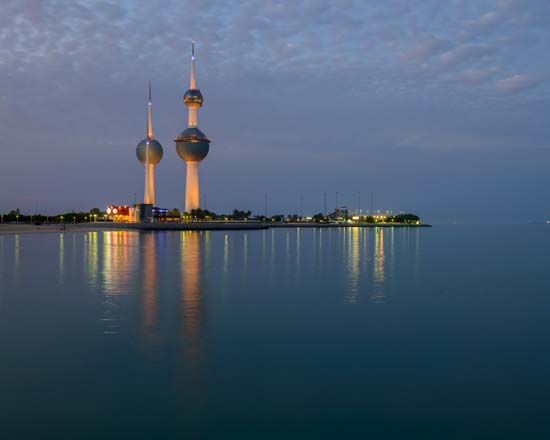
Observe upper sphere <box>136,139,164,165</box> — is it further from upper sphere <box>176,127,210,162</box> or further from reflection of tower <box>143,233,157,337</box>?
reflection of tower <box>143,233,157,337</box>

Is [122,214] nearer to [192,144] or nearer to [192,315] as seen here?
[192,144]

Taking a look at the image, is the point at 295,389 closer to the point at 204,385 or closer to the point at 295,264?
the point at 204,385

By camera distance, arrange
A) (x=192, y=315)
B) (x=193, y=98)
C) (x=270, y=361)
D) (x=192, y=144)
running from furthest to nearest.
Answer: (x=193, y=98) < (x=192, y=144) < (x=192, y=315) < (x=270, y=361)

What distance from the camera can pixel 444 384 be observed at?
36.9 ft

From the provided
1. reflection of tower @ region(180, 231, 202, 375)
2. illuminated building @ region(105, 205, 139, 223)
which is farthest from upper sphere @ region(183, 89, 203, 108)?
reflection of tower @ region(180, 231, 202, 375)

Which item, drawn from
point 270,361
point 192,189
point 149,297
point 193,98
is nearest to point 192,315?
point 149,297

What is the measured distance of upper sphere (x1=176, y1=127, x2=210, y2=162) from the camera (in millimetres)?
183875

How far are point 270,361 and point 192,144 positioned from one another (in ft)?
578

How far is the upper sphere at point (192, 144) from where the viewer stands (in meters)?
184

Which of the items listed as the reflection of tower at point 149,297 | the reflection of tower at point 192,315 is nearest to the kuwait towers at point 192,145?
the reflection of tower at point 149,297

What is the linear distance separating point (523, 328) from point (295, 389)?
10.4 meters

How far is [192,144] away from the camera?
18425 centimetres

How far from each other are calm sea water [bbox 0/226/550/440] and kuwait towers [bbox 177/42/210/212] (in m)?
161

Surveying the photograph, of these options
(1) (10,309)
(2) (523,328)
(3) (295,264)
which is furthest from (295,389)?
(3) (295,264)
